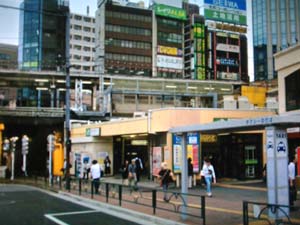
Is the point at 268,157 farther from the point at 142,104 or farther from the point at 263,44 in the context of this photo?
the point at 263,44

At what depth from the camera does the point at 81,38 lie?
134750mm

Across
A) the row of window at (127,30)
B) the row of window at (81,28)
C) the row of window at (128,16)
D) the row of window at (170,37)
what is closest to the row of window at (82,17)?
the row of window at (81,28)

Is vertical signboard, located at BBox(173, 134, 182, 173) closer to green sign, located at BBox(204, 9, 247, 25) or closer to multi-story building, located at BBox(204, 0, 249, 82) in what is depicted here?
green sign, located at BBox(204, 9, 247, 25)

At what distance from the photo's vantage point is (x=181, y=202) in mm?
13594

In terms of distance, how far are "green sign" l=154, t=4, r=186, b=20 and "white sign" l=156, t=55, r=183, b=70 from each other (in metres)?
10.5

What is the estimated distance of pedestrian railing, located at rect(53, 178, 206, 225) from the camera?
43.3 feet

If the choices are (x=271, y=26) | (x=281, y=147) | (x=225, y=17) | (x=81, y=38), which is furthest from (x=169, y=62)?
(x=281, y=147)

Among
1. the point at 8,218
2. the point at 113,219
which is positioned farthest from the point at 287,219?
the point at 8,218

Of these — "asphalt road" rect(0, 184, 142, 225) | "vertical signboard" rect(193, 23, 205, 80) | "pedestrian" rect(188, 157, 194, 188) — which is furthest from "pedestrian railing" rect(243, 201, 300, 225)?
"vertical signboard" rect(193, 23, 205, 80)

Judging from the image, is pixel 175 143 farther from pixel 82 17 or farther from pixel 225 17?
pixel 82 17

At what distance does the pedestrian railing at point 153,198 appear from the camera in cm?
1319

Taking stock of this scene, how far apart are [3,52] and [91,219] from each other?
384 ft

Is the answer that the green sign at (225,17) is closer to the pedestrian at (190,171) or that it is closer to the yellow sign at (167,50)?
the yellow sign at (167,50)

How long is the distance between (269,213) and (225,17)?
234 ft
